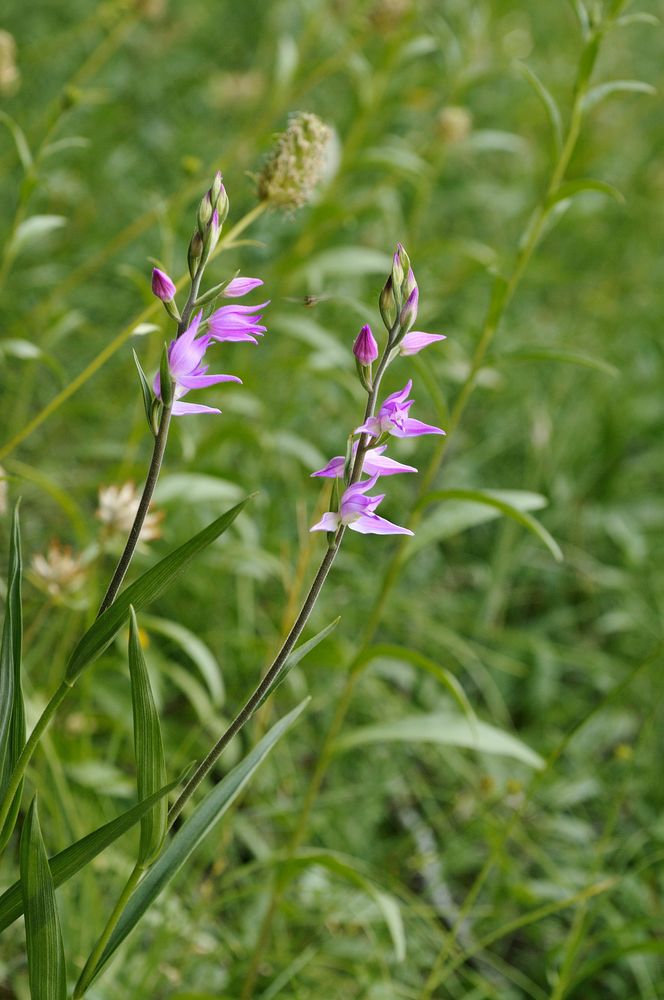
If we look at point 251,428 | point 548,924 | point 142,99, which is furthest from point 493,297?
point 142,99

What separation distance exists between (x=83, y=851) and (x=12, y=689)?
0.12m

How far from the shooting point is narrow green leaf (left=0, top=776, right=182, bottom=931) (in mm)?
605

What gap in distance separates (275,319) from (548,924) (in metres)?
1.03

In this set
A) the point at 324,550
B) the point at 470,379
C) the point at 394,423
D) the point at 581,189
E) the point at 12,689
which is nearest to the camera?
the point at 394,423

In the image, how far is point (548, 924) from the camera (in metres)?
1.52

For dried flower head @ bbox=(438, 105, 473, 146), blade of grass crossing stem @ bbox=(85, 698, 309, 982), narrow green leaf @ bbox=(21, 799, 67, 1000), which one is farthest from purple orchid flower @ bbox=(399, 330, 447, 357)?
dried flower head @ bbox=(438, 105, 473, 146)

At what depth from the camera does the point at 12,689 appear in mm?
689

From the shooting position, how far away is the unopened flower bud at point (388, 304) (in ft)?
1.95

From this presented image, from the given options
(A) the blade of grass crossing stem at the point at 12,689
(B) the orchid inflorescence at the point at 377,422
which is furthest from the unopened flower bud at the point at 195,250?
(A) the blade of grass crossing stem at the point at 12,689

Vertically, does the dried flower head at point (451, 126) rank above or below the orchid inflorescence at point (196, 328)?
below

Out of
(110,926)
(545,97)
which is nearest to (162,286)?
(110,926)

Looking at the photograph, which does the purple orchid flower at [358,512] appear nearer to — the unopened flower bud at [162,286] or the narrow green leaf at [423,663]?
the unopened flower bud at [162,286]

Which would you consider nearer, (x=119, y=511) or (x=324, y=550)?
→ (x=119, y=511)

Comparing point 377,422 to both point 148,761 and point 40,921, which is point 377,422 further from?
point 40,921
